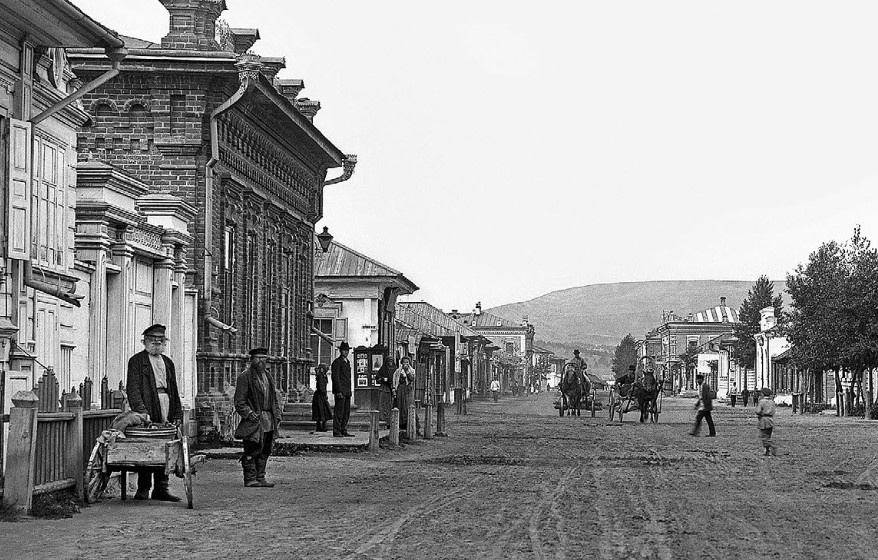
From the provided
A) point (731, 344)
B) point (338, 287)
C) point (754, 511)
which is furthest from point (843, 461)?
point (731, 344)

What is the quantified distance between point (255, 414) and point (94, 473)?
2992 mm

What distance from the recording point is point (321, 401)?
3012cm

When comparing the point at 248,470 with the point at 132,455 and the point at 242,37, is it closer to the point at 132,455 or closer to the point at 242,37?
the point at 132,455

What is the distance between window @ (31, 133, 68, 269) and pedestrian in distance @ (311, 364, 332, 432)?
1267cm

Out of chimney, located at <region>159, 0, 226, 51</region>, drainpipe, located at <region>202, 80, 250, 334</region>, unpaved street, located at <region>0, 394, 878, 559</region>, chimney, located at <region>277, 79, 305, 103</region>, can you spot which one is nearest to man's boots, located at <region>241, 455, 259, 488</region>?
unpaved street, located at <region>0, 394, 878, 559</region>

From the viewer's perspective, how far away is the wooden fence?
12797 millimetres

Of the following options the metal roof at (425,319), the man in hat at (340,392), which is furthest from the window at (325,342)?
the man in hat at (340,392)

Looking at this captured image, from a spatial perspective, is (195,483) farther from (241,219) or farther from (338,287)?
(338,287)

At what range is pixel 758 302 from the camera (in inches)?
4210

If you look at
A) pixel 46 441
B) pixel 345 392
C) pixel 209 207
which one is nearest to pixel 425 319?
pixel 345 392

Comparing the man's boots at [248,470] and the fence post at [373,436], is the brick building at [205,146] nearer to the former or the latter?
the fence post at [373,436]

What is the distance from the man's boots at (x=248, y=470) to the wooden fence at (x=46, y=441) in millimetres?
2080

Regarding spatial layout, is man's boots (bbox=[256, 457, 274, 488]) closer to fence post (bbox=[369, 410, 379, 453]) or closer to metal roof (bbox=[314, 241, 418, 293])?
fence post (bbox=[369, 410, 379, 453])

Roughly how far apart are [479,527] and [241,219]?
63.5ft
